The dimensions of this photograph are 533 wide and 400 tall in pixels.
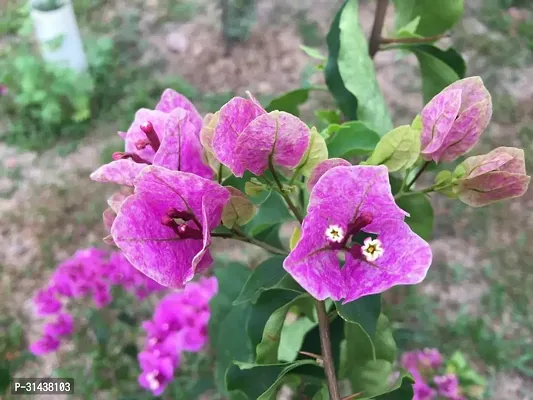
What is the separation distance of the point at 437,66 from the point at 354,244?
0.88 ft

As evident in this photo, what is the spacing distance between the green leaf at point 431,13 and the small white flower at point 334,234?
336mm

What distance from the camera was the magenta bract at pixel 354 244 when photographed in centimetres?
36

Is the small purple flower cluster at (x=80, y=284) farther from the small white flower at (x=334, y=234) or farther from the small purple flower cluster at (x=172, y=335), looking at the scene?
the small white flower at (x=334, y=234)

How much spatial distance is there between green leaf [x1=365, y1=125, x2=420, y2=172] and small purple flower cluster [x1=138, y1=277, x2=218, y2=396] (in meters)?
0.63

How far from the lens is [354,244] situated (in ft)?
1.33

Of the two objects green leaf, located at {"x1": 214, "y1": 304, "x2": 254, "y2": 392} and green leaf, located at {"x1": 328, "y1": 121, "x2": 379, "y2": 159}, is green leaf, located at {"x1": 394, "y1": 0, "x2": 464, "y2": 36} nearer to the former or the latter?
green leaf, located at {"x1": 328, "y1": 121, "x2": 379, "y2": 159}

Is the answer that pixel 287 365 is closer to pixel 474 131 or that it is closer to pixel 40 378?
pixel 474 131

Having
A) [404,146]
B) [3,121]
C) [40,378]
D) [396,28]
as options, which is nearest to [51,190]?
[3,121]

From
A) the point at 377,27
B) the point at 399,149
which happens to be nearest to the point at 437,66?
the point at 377,27

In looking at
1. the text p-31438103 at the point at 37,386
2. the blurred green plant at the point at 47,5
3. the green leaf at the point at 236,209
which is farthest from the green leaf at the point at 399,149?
the blurred green plant at the point at 47,5

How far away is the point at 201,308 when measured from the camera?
101cm

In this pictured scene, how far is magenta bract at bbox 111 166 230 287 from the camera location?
14.6 inches

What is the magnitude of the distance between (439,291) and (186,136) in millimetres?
1226

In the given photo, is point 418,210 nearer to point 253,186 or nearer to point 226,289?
point 253,186
